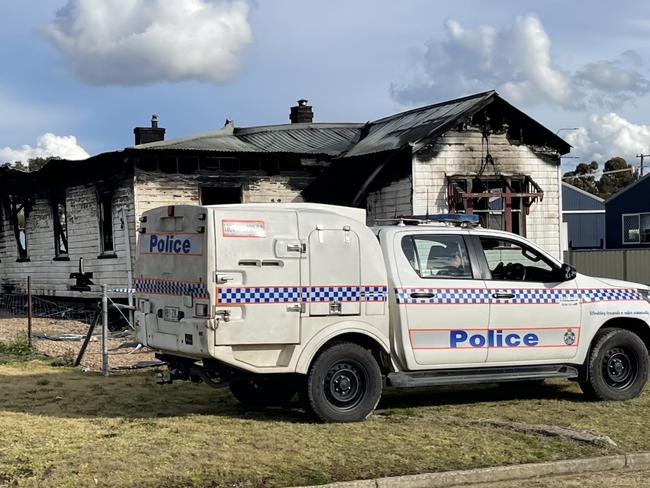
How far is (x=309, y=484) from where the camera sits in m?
6.11

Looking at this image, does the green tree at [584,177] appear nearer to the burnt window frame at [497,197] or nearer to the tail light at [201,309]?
the burnt window frame at [497,197]

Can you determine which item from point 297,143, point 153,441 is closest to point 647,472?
point 153,441

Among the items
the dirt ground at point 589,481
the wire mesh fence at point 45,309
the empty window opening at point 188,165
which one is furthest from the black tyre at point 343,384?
the wire mesh fence at point 45,309

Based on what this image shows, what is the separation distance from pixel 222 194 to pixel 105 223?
10.6 feet

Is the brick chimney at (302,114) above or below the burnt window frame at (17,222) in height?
above

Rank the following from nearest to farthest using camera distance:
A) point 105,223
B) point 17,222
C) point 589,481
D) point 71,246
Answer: point 589,481 < point 105,223 < point 71,246 < point 17,222

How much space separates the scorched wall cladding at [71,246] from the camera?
67.6 ft

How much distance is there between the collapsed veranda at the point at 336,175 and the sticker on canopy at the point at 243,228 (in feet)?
35.2

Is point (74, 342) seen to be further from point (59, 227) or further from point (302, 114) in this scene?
point (302, 114)

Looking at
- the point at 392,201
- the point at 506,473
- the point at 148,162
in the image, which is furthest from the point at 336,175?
the point at 506,473

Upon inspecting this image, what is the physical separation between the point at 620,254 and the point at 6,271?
64.5 feet

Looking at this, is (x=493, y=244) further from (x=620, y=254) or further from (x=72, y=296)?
(x=620, y=254)

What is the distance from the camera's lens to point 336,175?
2117 cm

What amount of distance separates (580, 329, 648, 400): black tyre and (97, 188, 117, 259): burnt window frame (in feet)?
46.1
